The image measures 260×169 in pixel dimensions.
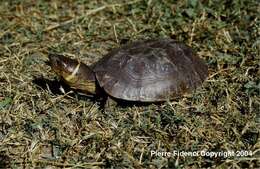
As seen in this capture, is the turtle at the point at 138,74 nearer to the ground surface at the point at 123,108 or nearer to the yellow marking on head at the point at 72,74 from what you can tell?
the yellow marking on head at the point at 72,74

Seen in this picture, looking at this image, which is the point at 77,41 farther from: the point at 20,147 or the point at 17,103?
the point at 20,147

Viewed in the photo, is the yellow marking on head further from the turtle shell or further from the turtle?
the turtle shell

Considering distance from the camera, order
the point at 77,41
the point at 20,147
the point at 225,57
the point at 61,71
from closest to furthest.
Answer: the point at 20,147, the point at 61,71, the point at 225,57, the point at 77,41

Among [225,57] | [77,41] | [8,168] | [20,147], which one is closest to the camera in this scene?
[8,168]

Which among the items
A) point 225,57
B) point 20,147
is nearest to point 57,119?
point 20,147

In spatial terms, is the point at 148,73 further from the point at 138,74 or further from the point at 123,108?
the point at 123,108

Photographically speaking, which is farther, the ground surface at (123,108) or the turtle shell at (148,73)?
the turtle shell at (148,73)

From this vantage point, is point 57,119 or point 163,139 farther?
point 57,119

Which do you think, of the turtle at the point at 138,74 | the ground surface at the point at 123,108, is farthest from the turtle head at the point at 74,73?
the ground surface at the point at 123,108
